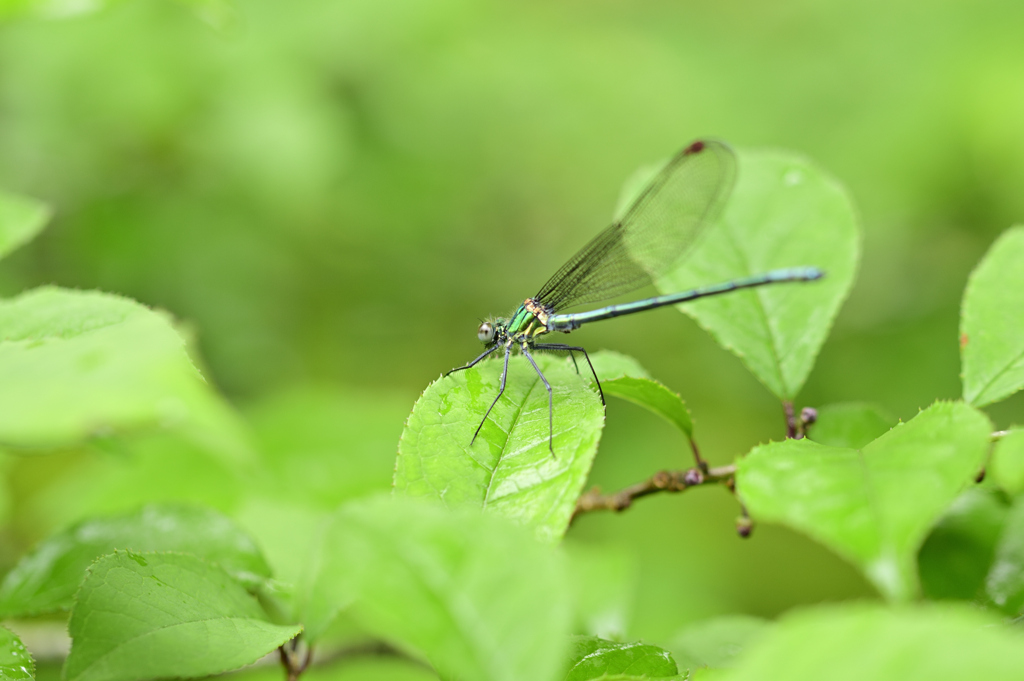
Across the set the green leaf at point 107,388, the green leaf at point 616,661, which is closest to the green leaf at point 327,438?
the green leaf at point 616,661

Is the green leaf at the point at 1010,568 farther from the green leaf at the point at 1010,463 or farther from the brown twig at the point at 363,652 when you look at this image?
the brown twig at the point at 363,652

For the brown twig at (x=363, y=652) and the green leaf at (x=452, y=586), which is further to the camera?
the brown twig at (x=363, y=652)

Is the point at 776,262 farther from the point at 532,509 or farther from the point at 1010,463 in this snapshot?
the point at 532,509

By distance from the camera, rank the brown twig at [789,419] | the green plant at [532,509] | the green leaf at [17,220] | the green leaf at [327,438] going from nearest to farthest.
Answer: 1. the green plant at [532,509]
2. the green leaf at [17,220]
3. the brown twig at [789,419]
4. the green leaf at [327,438]

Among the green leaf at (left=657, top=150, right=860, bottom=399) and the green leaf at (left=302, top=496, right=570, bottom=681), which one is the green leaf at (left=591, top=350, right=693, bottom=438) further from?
the green leaf at (left=302, top=496, right=570, bottom=681)

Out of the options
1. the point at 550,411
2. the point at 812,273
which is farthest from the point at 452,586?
the point at 812,273

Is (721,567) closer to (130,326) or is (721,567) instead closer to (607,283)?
(607,283)
